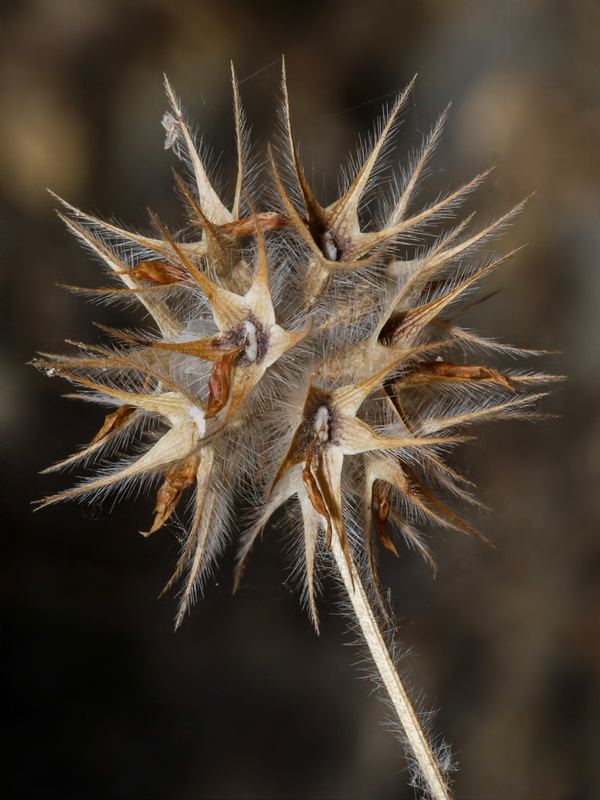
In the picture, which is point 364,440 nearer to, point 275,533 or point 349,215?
point 349,215

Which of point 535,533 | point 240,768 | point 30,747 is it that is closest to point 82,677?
point 30,747

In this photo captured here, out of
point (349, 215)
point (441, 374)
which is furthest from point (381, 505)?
point (349, 215)

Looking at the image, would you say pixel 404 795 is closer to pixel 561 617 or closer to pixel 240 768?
pixel 240 768

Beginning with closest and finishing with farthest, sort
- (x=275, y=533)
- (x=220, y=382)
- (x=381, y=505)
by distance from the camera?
(x=220, y=382) < (x=381, y=505) < (x=275, y=533)

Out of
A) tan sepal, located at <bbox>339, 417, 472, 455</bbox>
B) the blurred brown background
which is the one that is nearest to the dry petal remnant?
tan sepal, located at <bbox>339, 417, 472, 455</bbox>

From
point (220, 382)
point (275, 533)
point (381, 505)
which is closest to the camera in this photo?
point (220, 382)

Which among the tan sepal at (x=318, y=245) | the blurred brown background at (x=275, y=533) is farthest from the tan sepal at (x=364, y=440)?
the blurred brown background at (x=275, y=533)

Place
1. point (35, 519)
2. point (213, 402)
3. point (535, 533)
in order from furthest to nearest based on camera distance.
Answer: point (535, 533) < point (35, 519) < point (213, 402)

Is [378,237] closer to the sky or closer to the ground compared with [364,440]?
closer to the sky
